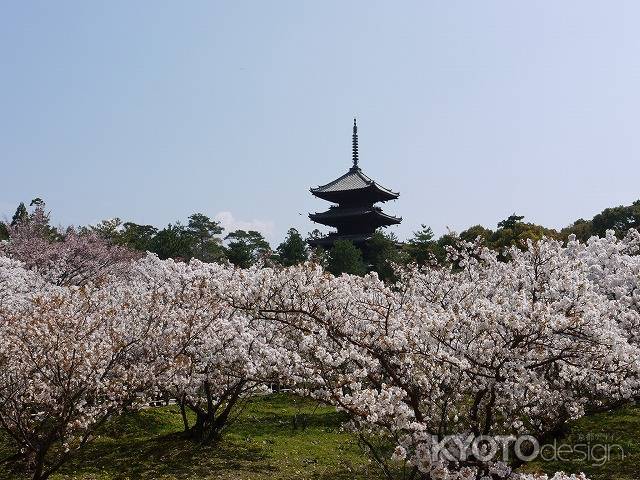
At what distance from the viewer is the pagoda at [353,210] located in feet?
168

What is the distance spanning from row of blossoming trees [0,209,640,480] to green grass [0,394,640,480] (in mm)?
768

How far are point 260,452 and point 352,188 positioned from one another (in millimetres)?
40043

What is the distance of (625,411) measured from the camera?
15.0 metres

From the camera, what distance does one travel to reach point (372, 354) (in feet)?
23.5

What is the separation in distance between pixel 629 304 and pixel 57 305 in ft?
37.4

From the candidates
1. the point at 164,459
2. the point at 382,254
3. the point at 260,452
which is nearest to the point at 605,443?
the point at 260,452

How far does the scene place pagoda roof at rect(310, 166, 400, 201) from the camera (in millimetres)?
51656

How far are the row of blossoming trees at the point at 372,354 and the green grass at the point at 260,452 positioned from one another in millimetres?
768

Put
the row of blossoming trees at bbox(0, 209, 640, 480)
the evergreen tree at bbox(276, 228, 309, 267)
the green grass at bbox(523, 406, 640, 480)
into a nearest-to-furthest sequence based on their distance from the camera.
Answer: the row of blossoming trees at bbox(0, 209, 640, 480) < the green grass at bbox(523, 406, 640, 480) < the evergreen tree at bbox(276, 228, 309, 267)

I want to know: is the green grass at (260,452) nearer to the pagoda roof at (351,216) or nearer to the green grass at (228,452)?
the green grass at (228,452)

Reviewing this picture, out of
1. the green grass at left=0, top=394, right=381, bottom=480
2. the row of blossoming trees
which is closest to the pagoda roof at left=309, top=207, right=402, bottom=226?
the row of blossoming trees

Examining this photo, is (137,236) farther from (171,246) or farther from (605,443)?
(605,443)

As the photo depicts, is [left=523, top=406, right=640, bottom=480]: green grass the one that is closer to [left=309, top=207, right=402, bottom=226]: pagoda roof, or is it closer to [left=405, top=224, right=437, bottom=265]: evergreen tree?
[left=405, top=224, right=437, bottom=265]: evergreen tree

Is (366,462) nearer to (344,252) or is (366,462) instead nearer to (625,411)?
(625,411)
